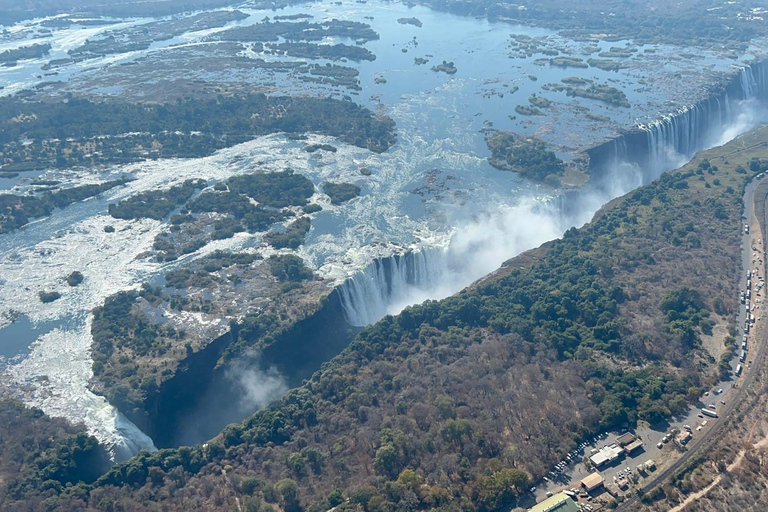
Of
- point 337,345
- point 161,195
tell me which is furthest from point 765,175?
point 161,195

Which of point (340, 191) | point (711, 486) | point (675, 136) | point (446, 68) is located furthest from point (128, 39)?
point (711, 486)

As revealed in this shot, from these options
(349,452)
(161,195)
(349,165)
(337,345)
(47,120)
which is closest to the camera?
(349,452)

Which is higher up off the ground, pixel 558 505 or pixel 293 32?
pixel 293 32

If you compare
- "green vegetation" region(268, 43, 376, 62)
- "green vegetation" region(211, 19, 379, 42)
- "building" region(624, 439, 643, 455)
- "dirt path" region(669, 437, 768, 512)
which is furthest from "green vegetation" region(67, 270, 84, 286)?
"green vegetation" region(211, 19, 379, 42)

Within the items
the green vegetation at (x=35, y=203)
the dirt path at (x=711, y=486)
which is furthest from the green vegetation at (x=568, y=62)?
the dirt path at (x=711, y=486)

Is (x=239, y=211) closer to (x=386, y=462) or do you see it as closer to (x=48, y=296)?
(x=48, y=296)

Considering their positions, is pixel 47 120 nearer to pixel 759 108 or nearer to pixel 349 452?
pixel 349 452
